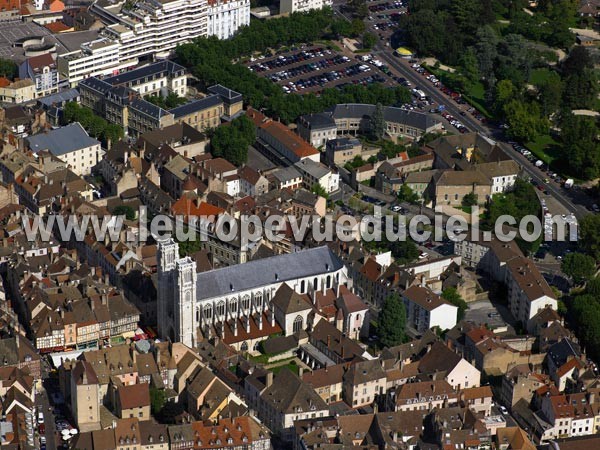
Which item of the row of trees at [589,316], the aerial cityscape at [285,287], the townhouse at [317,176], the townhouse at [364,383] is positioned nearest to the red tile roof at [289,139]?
the aerial cityscape at [285,287]

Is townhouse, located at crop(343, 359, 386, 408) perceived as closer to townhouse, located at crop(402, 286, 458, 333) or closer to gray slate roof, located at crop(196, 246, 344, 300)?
townhouse, located at crop(402, 286, 458, 333)

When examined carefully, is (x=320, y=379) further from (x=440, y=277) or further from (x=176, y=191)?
(x=176, y=191)

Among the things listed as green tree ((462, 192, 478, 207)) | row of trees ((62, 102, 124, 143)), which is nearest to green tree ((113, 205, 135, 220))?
row of trees ((62, 102, 124, 143))

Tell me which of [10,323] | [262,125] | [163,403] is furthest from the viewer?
[262,125]

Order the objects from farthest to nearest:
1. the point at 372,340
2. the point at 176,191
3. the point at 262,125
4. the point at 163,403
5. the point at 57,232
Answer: the point at 262,125 < the point at 176,191 < the point at 57,232 < the point at 372,340 < the point at 163,403

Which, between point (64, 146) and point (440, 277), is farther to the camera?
point (64, 146)

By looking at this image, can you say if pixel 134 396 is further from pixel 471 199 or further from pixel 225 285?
pixel 471 199

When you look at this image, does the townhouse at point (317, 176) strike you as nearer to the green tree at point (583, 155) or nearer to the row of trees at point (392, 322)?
the green tree at point (583, 155)

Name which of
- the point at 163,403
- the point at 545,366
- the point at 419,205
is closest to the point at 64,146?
the point at 419,205
